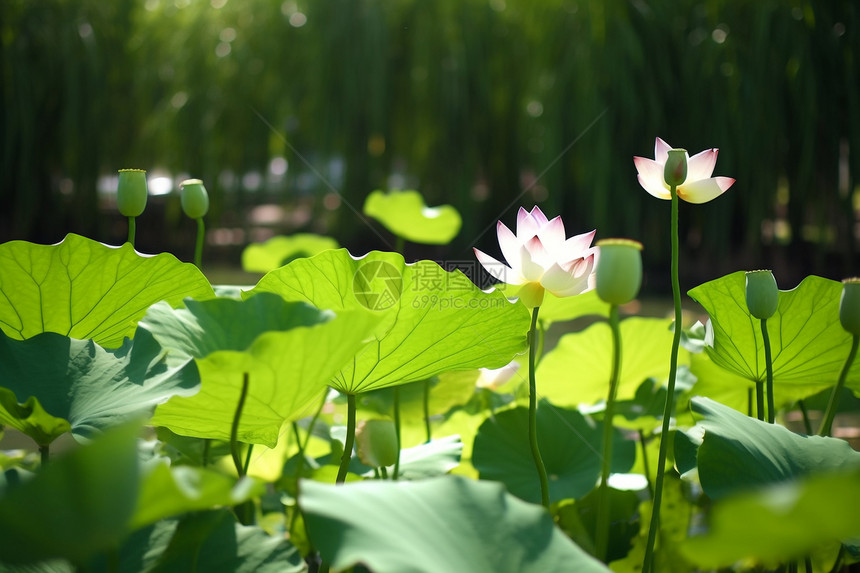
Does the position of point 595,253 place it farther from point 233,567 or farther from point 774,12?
point 774,12

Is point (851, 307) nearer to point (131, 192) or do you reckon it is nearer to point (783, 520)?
point (783, 520)

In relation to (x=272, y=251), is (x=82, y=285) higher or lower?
higher

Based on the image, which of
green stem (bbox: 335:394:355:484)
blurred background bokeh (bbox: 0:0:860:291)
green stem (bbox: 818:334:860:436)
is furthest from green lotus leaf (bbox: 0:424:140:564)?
blurred background bokeh (bbox: 0:0:860:291)

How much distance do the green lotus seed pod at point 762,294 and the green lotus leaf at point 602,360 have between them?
244 millimetres

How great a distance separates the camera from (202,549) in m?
0.33

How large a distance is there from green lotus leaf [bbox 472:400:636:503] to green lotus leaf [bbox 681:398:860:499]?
0.16 m

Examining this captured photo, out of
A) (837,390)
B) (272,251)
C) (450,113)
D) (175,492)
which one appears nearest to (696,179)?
(837,390)

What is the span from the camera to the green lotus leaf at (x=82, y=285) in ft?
1.47

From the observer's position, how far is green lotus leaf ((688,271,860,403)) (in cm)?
49

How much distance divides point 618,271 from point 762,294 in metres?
0.13

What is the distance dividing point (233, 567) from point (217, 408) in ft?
0.27

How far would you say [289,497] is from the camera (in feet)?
1.73

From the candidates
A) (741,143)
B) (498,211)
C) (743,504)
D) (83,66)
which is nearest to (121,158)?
(83,66)

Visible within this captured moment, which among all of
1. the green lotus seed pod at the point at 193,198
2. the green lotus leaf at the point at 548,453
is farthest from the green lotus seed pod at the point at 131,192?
the green lotus leaf at the point at 548,453
